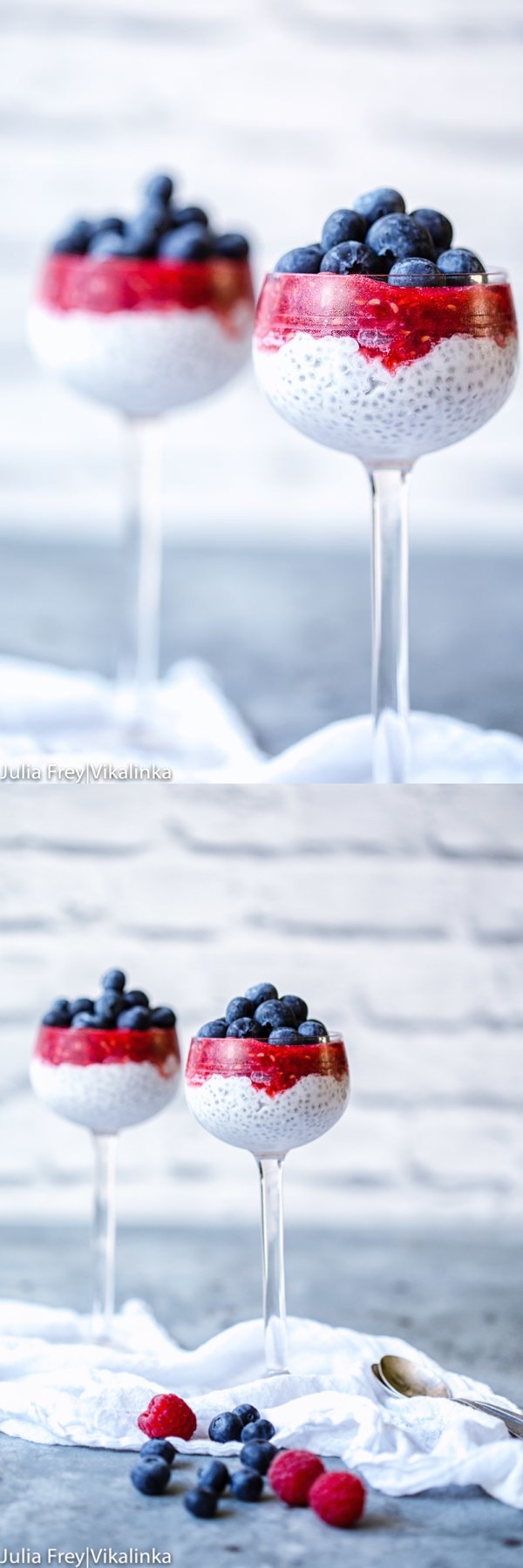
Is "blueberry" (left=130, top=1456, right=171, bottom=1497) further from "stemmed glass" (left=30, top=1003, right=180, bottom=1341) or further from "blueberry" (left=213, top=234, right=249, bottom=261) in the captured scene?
"blueberry" (left=213, top=234, right=249, bottom=261)

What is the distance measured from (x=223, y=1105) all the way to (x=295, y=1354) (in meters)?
0.18

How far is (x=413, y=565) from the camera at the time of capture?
141cm

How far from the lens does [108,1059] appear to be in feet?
3.18

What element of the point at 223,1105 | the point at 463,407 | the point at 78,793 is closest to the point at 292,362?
the point at 463,407

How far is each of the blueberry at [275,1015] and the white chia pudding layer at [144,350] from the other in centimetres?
31

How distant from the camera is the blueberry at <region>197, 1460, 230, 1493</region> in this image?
80 cm

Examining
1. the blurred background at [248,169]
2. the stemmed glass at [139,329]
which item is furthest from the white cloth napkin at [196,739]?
the blurred background at [248,169]

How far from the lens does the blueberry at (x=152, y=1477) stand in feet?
2.62

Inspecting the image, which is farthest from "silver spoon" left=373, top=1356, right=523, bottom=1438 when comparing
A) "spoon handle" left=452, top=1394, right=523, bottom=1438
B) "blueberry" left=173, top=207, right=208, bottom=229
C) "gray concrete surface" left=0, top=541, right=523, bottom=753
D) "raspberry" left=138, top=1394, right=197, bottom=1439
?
"blueberry" left=173, top=207, right=208, bottom=229

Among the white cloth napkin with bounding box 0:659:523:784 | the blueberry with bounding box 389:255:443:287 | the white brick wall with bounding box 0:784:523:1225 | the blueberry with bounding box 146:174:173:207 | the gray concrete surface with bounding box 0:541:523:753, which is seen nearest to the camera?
the blueberry with bounding box 389:255:443:287

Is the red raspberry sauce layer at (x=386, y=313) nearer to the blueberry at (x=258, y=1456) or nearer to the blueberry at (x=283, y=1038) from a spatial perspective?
the blueberry at (x=283, y=1038)

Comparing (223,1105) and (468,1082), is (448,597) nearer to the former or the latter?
(468,1082)

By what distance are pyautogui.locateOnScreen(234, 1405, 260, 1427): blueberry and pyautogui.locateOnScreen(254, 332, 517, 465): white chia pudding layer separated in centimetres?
47

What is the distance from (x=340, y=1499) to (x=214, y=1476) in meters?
0.07
